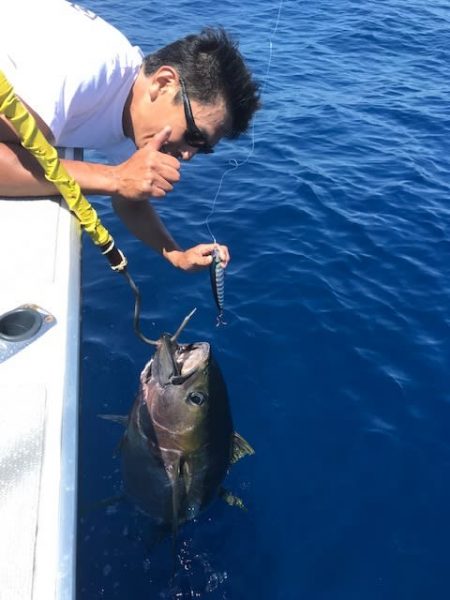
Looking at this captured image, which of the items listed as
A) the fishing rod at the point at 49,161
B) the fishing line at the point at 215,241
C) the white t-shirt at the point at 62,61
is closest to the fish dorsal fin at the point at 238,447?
the fishing line at the point at 215,241

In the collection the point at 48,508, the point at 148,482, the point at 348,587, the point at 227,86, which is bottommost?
the point at 348,587

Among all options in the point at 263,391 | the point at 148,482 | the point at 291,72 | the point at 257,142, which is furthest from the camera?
the point at 291,72

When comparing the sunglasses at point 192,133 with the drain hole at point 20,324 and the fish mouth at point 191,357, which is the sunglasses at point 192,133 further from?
the drain hole at point 20,324

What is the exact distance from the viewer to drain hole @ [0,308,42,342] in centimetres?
211

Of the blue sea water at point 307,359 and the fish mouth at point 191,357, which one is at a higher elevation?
the fish mouth at point 191,357

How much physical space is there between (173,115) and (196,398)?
56.9 inches

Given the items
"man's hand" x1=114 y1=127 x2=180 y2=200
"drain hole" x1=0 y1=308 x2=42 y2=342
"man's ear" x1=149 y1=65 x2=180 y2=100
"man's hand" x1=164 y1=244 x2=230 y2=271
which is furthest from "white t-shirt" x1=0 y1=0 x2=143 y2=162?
"man's hand" x1=164 y1=244 x2=230 y2=271

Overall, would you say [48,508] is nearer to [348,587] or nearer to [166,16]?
[348,587]

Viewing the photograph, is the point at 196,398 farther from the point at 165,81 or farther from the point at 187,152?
the point at 165,81

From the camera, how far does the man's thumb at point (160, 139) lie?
2730 mm

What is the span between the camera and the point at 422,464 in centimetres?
445

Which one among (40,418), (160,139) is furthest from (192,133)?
(40,418)

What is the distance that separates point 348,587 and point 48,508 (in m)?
A: 2.75

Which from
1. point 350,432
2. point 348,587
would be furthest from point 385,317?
point 348,587
